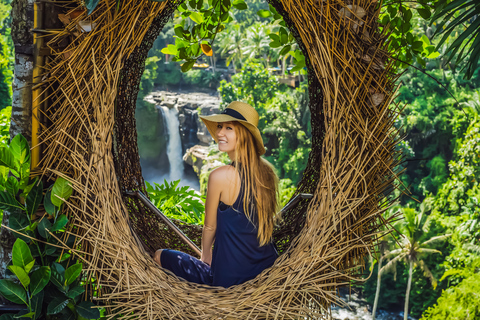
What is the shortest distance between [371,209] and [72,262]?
3.86 feet

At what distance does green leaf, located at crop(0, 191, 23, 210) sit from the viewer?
4.97 feet

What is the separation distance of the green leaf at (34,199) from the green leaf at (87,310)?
0.39 meters

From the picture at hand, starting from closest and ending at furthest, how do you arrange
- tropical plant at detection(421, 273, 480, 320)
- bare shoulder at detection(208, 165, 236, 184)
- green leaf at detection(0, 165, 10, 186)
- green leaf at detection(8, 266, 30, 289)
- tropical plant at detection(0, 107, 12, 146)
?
green leaf at detection(8, 266, 30, 289)
green leaf at detection(0, 165, 10, 186)
bare shoulder at detection(208, 165, 236, 184)
tropical plant at detection(0, 107, 12, 146)
tropical plant at detection(421, 273, 480, 320)

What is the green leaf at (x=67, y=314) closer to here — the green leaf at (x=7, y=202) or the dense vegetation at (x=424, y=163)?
the green leaf at (x=7, y=202)

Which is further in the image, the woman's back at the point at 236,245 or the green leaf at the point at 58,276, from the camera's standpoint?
the woman's back at the point at 236,245

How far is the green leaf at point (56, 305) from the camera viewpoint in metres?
1.50

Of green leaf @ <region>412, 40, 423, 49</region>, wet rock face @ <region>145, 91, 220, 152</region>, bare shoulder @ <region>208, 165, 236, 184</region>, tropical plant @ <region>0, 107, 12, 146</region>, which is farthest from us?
wet rock face @ <region>145, 91, 220, 152</region>

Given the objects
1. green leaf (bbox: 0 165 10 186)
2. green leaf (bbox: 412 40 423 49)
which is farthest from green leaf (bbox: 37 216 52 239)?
green leaf (bbox: 412 40 423 49)

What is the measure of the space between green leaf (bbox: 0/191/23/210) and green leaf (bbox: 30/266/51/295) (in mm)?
245

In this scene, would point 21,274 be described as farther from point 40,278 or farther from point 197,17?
point 197,17

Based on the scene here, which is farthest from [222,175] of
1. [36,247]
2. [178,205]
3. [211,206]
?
[178,205]

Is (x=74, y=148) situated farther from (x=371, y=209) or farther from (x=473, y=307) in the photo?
(x=473, y=307)

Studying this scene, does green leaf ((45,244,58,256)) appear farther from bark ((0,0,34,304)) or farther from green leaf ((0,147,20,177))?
bark ((0,0,34,304))

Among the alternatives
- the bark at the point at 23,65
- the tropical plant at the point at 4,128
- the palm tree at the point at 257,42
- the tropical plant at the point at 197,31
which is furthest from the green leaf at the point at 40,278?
the palm tree at the point at 257,42
